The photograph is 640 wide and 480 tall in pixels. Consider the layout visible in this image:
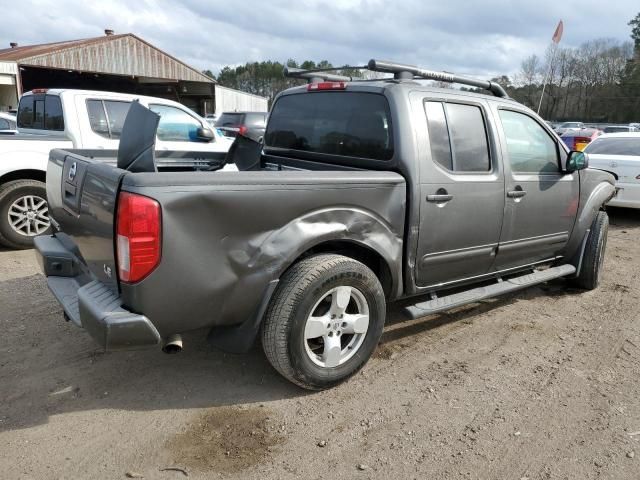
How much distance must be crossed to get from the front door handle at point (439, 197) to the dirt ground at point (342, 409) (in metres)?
1.14

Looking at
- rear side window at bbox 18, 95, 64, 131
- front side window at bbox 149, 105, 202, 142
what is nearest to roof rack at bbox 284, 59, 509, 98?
front side window at bbox 149, 105, 202, 142

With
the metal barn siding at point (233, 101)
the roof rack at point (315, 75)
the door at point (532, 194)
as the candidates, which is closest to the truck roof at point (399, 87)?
the door at point (532, 194)

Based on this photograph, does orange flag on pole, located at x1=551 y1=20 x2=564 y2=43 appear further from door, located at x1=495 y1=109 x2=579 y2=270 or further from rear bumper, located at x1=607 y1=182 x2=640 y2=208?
door, located at x1=495 y1=109 x2=579 y2=270

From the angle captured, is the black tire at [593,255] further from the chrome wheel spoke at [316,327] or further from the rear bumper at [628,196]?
the rear bumper at [628,196]

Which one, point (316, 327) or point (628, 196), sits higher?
point (628, 196)

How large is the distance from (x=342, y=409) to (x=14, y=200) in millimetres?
4759

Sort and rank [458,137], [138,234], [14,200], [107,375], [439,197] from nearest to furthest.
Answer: [138,234]
[107,375]
[439,197]
[458,137]
[14,200]

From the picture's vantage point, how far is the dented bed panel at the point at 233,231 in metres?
2.38

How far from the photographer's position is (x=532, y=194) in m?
4.01

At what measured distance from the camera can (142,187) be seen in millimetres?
2275

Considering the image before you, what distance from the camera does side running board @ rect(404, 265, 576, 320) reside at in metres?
3.40

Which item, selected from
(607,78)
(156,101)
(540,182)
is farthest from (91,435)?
(607,78)

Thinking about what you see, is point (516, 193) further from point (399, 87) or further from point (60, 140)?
point (60, 140)

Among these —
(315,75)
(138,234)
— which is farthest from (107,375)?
(315,75)
